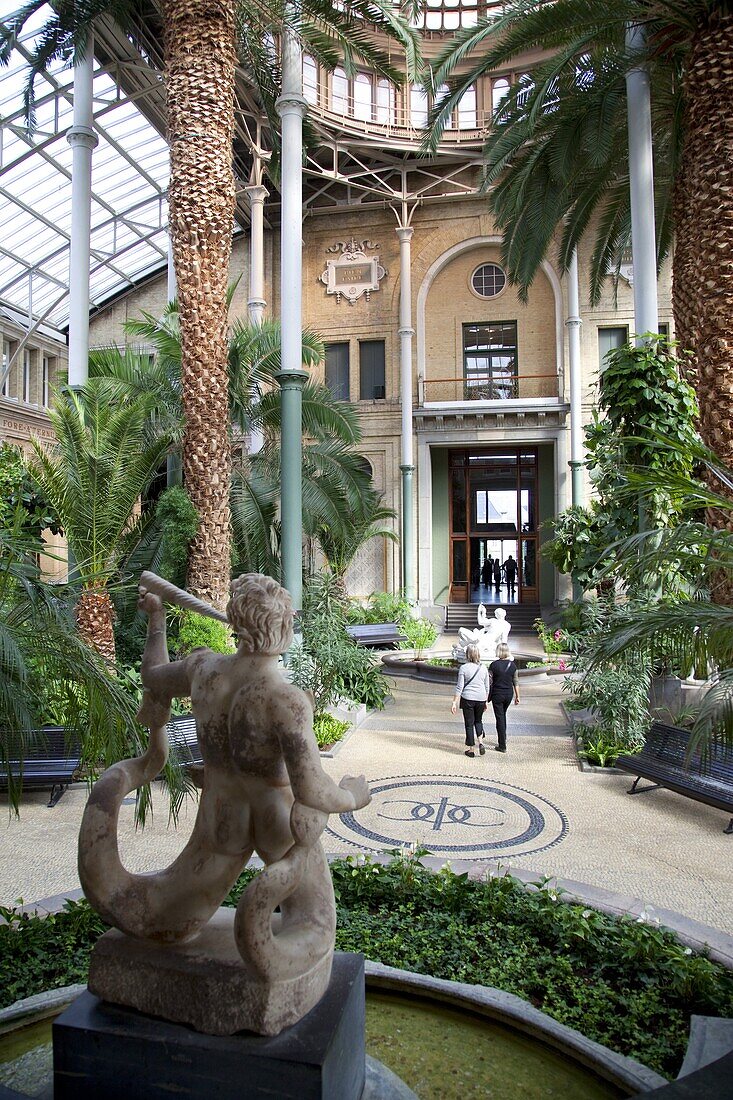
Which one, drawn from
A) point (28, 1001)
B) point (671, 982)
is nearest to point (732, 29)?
point (671, 982)

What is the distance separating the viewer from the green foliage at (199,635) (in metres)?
9.12

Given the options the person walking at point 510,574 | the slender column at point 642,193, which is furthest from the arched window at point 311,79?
the person walking at point 510,574

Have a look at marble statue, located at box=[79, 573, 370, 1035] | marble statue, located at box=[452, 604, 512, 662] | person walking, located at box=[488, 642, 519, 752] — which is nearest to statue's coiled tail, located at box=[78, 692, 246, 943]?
marble statue, located at box=[79, 573, 370, 1035]

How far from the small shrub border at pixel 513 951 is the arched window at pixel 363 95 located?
76.4ft

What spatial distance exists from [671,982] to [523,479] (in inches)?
880

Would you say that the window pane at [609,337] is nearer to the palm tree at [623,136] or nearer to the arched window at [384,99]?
the arched window at [384,99]

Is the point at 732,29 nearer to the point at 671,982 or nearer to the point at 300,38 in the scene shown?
the point at 300,38

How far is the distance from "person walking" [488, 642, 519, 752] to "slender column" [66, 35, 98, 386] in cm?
718

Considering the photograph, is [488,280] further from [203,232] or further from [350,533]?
[203,232]

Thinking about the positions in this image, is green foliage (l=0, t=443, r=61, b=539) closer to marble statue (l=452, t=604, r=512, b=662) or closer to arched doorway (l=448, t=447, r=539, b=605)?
marble statue (l=452, t=604, r=512, b=662)

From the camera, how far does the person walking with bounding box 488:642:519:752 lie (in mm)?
8953

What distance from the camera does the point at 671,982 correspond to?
142 inches

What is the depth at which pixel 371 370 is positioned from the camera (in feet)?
79.8

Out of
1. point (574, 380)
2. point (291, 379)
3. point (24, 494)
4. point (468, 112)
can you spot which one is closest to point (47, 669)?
point (291, 379)
